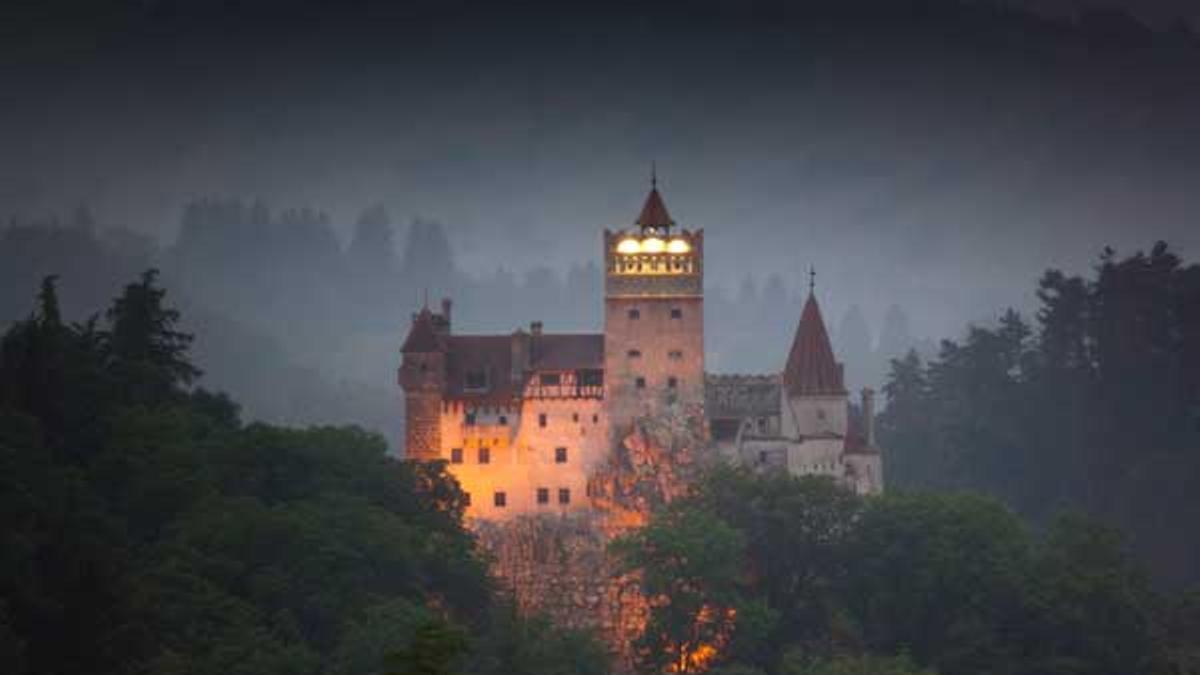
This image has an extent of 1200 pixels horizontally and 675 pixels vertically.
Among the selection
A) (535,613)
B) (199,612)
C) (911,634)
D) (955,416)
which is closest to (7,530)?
(199,612)

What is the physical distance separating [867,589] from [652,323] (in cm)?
1373

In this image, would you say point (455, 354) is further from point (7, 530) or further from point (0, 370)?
point (7, 530)

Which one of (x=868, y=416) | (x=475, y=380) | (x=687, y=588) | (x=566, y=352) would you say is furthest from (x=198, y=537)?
(x=868, y=416)

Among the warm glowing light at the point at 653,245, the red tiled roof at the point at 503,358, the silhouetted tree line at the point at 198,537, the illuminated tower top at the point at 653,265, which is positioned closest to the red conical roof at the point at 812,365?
the illuminated tower top at the point at 653,265

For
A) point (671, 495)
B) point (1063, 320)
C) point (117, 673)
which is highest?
point (1063, 320)

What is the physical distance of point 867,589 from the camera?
3890 inches

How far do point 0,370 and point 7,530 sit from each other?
694 inches

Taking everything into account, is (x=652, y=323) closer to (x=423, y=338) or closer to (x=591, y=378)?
(x=591, y=378)

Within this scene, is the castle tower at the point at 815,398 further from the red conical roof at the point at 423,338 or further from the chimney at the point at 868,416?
the red conical roof at the point at 423,338

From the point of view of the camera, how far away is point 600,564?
325ft

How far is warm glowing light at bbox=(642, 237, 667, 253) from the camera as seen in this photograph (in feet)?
334

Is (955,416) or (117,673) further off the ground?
(955,416)

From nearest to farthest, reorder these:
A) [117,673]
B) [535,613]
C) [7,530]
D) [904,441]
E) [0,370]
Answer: [117,673] < [7,530] < [0,370] < [535,613] < [904,441]

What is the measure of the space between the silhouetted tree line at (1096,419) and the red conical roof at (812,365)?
3366 cm
